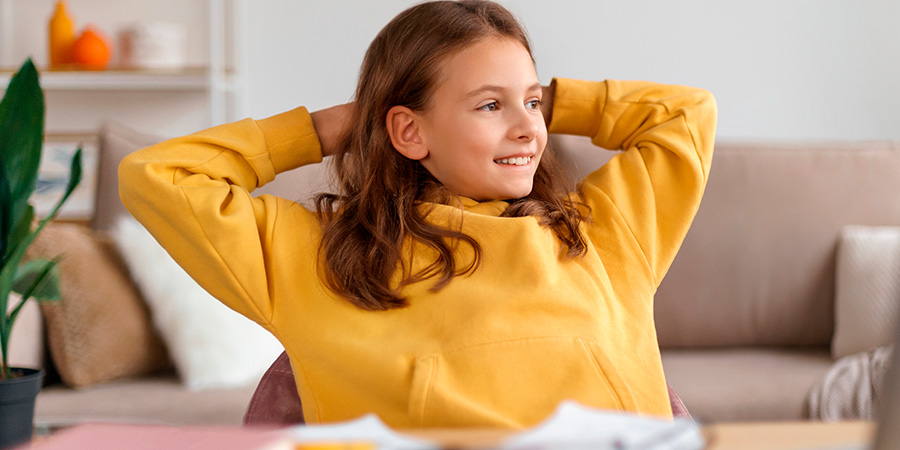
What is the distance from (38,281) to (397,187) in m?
0.49

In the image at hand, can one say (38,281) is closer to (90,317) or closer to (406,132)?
(406,132)

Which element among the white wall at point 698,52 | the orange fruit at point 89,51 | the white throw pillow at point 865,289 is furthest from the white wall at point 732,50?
the white throw pillow at point 865,289

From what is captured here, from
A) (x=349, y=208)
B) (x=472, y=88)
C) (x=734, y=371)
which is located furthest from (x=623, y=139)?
(x=734, y=371)

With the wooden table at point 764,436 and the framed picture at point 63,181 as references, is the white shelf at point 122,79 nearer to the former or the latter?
the framed picture at point 63,181

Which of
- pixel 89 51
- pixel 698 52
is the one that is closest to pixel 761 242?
pixel 698 52

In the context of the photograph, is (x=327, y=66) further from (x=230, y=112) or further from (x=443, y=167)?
(x=443, y=167)

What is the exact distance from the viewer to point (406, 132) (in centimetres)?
115

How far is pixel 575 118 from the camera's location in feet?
→ 4.11

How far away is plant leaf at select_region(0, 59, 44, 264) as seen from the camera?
748 millimetres

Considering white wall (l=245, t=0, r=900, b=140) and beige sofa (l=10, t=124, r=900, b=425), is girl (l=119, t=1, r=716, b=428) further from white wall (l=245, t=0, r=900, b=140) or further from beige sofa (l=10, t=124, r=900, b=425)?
white wall (l=245, t=0, r=900, b=140)

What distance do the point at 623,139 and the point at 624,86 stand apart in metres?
0.09

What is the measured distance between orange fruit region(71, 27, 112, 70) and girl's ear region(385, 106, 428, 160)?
229cm

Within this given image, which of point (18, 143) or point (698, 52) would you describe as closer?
point (18, 143)

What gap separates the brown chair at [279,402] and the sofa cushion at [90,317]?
731 millimetres
